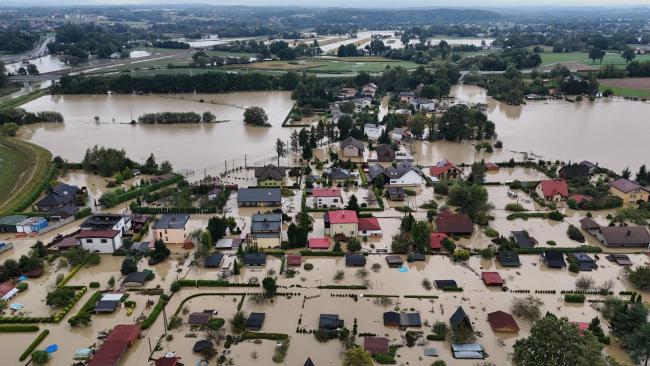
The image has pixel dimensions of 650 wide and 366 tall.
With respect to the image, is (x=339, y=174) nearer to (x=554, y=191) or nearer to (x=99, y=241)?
(x=554, y=191)

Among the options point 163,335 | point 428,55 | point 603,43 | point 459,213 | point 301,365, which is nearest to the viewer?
point 301,365

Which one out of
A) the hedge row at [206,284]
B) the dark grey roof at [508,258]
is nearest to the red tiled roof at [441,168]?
the dark grey roof at [508,258]

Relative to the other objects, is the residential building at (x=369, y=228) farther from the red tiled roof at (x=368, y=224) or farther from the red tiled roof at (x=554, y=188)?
the red tiled roof at (x=554, y=188)

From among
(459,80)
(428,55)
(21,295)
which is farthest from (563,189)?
(428,55)

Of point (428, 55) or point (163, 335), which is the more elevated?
point (428, 55)

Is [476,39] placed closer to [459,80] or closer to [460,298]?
[459,80]

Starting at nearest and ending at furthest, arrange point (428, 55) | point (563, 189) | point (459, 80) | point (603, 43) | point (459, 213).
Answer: point (459, 213) → point (563, 189) → point (459, 80) → point (428, 55) → point (603, 43)
